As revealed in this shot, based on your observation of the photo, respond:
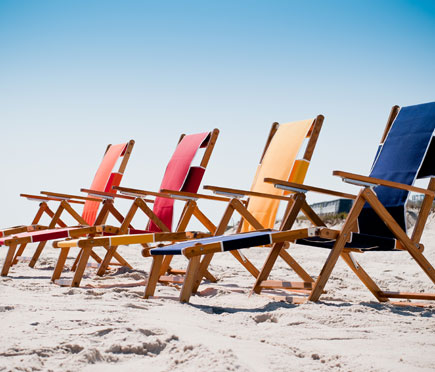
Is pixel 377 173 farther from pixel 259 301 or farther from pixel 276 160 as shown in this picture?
pixel 259 301

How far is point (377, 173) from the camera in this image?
376 centimetres

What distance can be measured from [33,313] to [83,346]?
2.26 feet

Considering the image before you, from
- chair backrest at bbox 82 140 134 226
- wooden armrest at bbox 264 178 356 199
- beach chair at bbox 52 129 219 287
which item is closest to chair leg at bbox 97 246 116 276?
beach chair at bbox 52 129 219 287

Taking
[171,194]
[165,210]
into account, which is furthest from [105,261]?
[171,194]

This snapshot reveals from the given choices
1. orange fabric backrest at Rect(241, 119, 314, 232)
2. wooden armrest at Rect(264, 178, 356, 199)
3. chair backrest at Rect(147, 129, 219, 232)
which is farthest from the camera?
chair backrest at Rect(147, 129, 219, 232)

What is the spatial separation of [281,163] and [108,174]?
2.33m

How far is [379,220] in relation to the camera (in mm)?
3521

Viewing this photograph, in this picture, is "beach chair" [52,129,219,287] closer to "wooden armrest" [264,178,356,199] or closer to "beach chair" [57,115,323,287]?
"beach chair" [57,115,323,287]

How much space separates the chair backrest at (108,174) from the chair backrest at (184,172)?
0.76 m

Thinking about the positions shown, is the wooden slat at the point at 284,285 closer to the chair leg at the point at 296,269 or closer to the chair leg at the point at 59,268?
the chair leg at the point at 296,269

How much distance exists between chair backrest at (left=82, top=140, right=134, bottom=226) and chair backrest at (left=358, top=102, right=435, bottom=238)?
9.40 ft

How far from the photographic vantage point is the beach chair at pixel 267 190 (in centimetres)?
362

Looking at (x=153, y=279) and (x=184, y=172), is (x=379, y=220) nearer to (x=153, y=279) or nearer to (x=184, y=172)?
(x=153, y=279)

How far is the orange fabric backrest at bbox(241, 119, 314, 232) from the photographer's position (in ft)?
13.7
